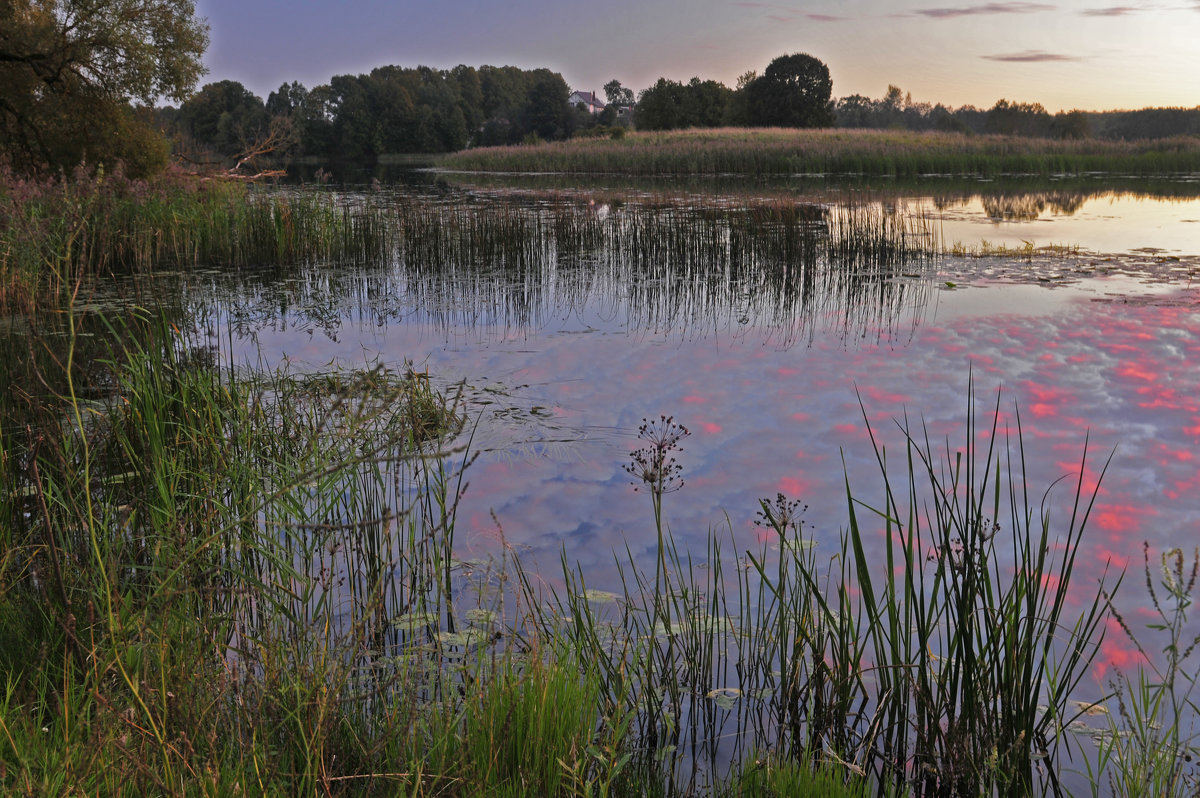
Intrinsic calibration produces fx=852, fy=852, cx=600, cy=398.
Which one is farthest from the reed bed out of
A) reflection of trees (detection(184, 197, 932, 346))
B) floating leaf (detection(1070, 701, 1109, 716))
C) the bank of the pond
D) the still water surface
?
the bank of the pond

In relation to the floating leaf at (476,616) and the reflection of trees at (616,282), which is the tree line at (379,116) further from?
the floating leaf at (476,616)

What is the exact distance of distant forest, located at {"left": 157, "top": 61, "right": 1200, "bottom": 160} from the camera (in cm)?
4600

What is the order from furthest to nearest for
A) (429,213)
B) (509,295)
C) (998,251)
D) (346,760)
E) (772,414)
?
(429,213) → (998,251) → (509,295) → (772,414) → (346,760)

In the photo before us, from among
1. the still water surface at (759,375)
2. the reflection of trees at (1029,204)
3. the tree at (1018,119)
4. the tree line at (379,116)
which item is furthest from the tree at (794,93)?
the still water surface at (759,375)

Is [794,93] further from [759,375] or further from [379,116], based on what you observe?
[759,375]

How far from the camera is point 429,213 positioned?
40.8 feet

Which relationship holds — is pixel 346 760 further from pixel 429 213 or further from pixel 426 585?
pixel 429 213

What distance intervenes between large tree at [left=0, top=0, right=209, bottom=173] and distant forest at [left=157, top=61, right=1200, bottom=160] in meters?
3.17

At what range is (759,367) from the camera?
5.86m

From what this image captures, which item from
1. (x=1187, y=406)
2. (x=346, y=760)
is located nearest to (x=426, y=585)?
(x=346, y=760)

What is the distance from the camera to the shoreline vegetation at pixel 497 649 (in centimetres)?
172

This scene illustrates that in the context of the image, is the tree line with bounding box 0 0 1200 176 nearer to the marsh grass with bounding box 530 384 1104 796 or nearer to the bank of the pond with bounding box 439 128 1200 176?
the bank of the pond with bounding box 439 128 1200 176

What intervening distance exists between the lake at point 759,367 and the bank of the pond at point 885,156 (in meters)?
17.9

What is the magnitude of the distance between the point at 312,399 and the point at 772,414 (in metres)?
2.51
